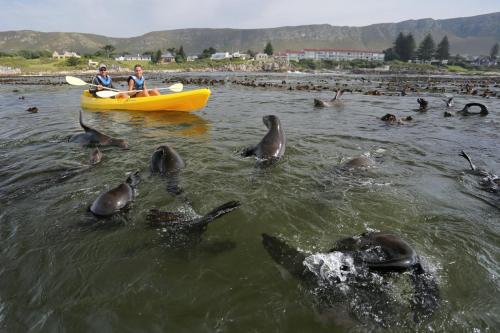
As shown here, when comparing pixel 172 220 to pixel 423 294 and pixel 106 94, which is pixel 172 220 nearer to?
pixel 423 294

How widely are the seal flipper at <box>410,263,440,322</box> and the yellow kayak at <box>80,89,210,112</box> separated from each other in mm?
12968

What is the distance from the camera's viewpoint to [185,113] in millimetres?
15938

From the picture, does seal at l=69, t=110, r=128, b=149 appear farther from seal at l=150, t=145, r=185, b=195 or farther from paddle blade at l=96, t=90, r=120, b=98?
paddle blade at l=96, t=90, r=120, b=98

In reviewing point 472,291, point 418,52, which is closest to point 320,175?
point 472,291

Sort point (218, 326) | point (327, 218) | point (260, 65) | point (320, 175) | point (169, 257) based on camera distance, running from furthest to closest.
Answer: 1. point (260, 65)
2. point (320, 175)
3. point (327, 218)
4. point (169, 257)
5. point (218, 326)

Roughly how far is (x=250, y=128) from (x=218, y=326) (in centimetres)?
1009

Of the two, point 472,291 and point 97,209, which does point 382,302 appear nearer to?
point 472,291

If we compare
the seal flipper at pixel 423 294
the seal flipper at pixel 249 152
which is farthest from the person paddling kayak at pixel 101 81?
the seal flipper at pixel 423 294

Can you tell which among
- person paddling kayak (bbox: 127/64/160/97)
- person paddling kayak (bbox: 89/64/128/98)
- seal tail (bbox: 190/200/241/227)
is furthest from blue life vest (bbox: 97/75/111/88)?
seal tail (bbox: 190/200/241/227)

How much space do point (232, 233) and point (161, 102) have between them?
1202 centimetres

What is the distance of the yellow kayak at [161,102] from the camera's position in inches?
595

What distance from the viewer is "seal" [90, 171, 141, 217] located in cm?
546

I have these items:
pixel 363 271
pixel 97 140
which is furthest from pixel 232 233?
pixel 97 140

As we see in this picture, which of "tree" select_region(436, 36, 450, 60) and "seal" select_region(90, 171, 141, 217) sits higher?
"seal" select_region(90, 171, 141, 217)
